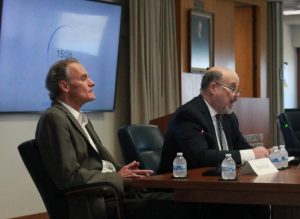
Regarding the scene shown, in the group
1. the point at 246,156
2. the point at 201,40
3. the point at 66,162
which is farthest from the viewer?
the point at 201,40

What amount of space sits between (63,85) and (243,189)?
1.11 metres

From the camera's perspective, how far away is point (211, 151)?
2.85 meters

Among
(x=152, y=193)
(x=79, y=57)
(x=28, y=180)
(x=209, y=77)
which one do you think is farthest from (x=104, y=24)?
(x=152, y=193)

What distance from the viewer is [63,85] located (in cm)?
285

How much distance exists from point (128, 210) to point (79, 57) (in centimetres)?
265

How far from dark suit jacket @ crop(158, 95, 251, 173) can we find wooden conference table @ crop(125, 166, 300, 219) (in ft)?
1.40

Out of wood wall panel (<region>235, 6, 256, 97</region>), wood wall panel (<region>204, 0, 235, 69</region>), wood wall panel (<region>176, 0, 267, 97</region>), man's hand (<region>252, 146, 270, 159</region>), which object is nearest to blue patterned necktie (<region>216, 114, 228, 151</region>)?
man's hand (<region>252, 146, 270, 159</region>)

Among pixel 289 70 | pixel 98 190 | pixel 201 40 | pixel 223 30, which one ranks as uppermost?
pixel 223 30

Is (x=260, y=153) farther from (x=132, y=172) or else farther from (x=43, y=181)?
(x=43, y=181)

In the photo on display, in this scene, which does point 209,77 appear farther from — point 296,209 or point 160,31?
point 160,31

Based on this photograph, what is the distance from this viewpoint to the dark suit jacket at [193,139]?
9.39 feet

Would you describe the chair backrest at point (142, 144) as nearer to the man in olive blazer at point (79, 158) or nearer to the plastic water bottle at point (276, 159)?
the man in olive blazer at point (79, 158)

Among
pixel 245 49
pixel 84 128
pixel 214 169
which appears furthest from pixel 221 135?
pixel 245 49

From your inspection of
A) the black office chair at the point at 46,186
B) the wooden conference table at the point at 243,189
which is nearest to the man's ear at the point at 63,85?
the black office chair at the point at 46,186
